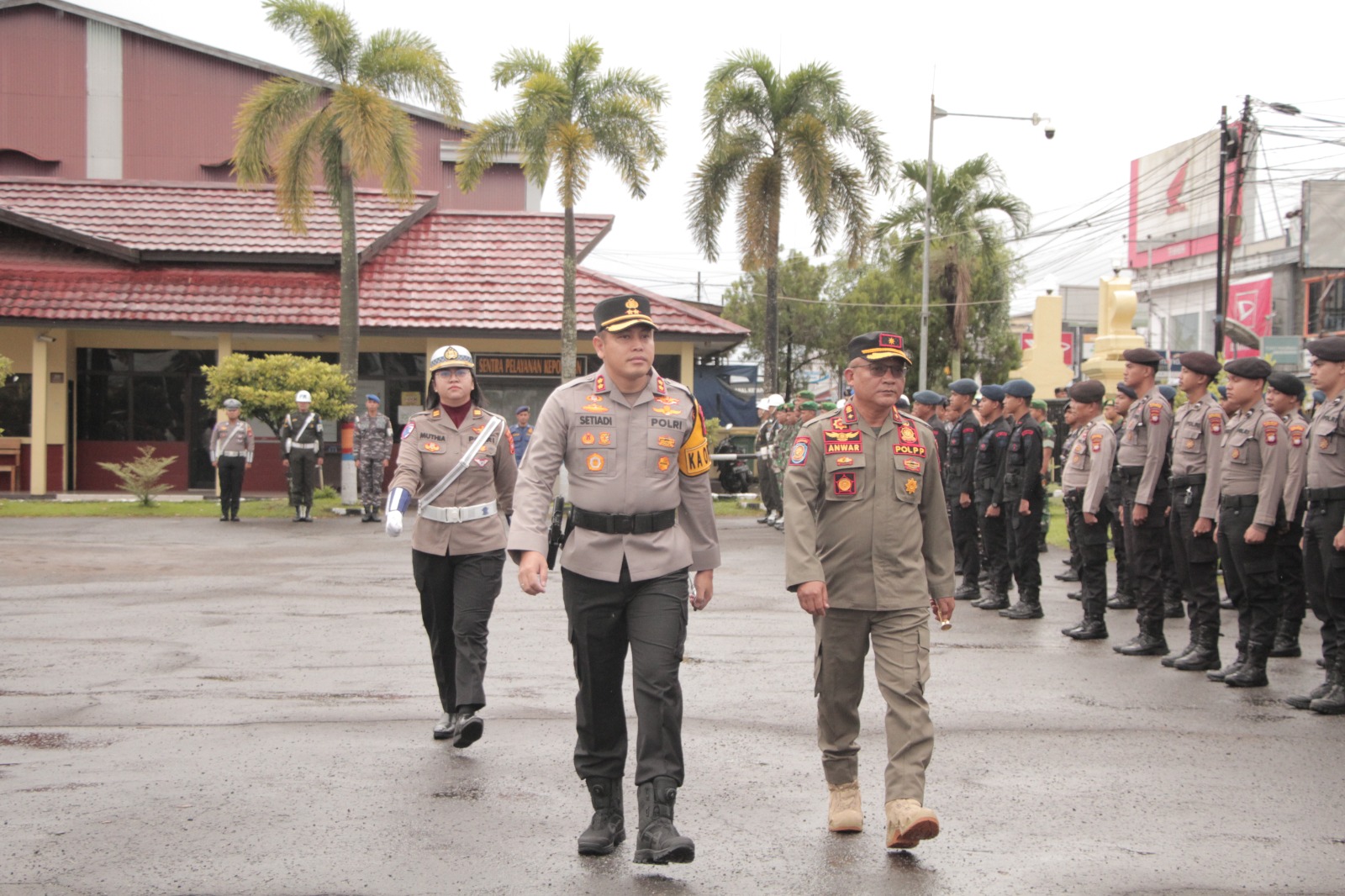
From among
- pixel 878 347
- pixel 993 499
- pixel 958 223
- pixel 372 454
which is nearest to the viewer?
pixel 878 347

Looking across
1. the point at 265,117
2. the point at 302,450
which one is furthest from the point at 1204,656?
the point at 265,117

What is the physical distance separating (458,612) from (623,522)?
2.04 m

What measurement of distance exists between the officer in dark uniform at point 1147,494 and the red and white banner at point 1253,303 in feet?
144

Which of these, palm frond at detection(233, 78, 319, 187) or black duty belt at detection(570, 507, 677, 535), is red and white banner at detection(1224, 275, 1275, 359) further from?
black duty belt at detection(570, 507, 677, 535)

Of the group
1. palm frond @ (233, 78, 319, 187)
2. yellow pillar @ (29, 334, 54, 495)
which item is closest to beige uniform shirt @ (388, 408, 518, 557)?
palm frond @ (233, 78, 319, 187)

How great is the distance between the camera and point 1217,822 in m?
5.54

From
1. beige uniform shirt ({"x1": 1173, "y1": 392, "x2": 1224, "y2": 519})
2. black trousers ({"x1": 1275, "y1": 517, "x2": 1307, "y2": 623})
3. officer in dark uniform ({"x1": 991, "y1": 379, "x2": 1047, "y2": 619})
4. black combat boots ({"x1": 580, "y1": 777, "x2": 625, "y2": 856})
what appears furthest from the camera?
officer in dark uniform ({"x1": 991, "y1": 379, "x2": 1047, "y2": 619})

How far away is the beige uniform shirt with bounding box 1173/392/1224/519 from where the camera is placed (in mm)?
8922

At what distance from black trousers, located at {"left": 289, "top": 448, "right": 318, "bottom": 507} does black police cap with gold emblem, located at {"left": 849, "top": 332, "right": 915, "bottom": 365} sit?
16977 mm

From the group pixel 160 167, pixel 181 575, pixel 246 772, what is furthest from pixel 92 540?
pixel 160 167

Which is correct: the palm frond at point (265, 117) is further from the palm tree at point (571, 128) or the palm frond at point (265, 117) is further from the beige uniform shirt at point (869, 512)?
the beige uniform shirt at point (869, 512)

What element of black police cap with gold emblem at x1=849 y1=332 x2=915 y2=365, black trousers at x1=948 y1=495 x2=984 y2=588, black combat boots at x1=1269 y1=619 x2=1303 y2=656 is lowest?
black combat boots at x1=1269 y1=619 x2=1303 y2=656

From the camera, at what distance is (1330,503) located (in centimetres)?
794

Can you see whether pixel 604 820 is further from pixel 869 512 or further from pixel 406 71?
pixel 406 71
